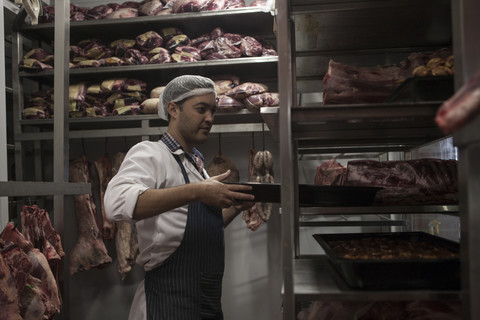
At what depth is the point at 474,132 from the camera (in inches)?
40.8

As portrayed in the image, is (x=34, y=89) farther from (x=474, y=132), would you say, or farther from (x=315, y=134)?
(x=474, y=132)

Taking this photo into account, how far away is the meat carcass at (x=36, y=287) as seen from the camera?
182 centimetres

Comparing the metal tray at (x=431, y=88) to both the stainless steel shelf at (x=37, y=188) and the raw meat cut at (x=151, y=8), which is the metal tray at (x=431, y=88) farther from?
the raw meat cut at (x=151, y=8)

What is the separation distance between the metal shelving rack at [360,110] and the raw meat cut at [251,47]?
35.7 inches

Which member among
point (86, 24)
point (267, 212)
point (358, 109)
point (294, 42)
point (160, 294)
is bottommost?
point (160, 294)

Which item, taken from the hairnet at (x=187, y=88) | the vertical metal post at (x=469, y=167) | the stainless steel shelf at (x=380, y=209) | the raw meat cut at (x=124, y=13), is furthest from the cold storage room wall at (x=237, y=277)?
the vertical metal post at (x=469, y=167)

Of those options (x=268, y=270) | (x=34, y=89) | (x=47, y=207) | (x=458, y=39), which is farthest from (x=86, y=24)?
(x=458, y=39)

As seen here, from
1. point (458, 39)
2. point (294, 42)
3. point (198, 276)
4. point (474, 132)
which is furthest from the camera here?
point (198, 276)

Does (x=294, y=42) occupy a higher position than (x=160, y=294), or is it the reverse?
(x=294, y=42)

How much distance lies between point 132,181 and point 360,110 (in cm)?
110

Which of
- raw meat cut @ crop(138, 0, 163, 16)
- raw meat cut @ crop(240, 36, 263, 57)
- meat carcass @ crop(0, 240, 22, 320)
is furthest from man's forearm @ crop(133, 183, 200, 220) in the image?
raw meat cut @ crop(138, 0, 163, 16)

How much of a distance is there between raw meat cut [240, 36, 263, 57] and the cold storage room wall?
80 centimetres

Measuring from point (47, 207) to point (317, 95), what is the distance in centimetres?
276

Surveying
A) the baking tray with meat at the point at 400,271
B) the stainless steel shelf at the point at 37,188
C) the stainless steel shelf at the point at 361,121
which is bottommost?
the baking tray with meat at the point at 400,271
